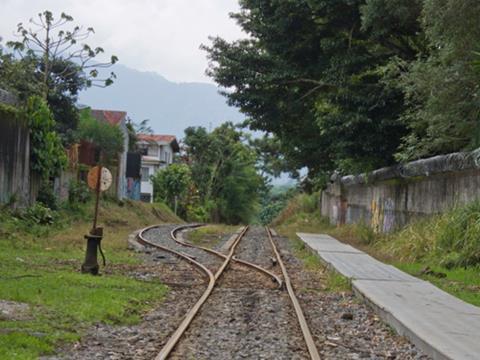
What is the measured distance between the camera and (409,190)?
19.0 metres

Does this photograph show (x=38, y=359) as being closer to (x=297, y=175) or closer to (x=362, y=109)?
(x=362, y=109)

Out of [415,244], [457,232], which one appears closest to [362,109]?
[415,244]

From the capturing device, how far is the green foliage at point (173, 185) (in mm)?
58156

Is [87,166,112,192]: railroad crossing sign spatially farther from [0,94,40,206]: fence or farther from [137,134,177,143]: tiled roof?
[137,134,177,143]: tiled roof

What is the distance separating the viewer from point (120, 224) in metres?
30.7

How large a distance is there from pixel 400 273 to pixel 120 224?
65.9ft

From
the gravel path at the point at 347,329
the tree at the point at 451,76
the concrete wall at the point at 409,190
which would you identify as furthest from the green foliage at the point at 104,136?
the gravel path at the point at 347,329

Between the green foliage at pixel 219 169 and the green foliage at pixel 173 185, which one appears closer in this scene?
the green foliage at pixel 173 185

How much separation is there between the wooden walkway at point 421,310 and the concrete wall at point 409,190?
2774mm

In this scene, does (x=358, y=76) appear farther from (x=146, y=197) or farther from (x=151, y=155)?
(x=151, y=155)

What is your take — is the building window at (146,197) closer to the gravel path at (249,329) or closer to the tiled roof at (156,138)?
the tiled roof at (156,138)

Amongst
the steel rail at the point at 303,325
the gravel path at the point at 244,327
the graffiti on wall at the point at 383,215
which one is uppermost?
the graffiti on wall at the point at 383,215

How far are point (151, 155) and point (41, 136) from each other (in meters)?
48.8

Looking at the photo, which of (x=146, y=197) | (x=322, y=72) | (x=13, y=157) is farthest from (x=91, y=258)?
(x=146, y=197)
